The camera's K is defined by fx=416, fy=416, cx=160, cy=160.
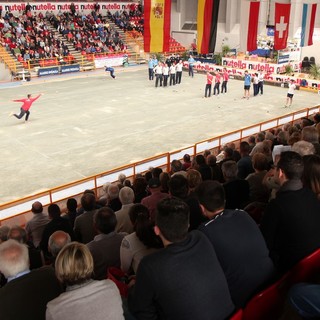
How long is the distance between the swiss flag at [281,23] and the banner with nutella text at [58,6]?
A: 23.6 meters

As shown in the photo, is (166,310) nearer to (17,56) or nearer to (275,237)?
(275,237)

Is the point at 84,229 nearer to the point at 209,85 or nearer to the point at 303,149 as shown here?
the point at 303,149

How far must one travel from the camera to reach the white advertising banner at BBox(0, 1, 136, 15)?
34372 mm

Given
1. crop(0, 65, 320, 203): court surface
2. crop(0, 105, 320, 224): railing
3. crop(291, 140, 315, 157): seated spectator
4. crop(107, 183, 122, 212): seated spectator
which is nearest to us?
crop(291, 140, 315, 157): seated spectator

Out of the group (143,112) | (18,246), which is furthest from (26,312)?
(143,112)

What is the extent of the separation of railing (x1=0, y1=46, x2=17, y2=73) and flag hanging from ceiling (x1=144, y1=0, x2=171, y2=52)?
59.8ft

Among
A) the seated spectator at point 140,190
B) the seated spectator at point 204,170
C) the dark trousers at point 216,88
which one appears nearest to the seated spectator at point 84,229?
the seated spectator at point 140,190

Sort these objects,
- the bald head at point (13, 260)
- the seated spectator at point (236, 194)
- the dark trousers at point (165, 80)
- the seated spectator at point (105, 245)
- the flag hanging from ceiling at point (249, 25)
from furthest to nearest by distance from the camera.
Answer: the dark trousers at point (165, 80)
the flag hanging from ceiling at point (249, 25)
the seated spectator at point (236, 194)
the seated spectator at point (105, 245)
the bald head at point (13, 260)

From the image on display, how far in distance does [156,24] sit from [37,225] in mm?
8867

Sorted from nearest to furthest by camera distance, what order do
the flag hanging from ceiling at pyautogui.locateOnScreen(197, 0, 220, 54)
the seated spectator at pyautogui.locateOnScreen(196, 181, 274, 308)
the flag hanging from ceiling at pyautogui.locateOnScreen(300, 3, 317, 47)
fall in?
the seated spectator at pyautogui.locateOnScreen(196, 181, 274, 308) → the flag hanging from ceiling at pyautogui.locateOnScreen(197, 0, 220, 54) → the flag hanging from ceiling at pyautogui.locateOnScreen(300, 3, 317, 47)

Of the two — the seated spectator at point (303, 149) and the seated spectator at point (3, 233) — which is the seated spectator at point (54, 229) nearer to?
the seated spectator at point (3, 233)

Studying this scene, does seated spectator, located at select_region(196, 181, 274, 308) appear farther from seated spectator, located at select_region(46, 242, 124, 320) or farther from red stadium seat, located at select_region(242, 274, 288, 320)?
seated spectator, located at select_region(46, 242, 124, 320)

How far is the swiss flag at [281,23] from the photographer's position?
19.4 metres

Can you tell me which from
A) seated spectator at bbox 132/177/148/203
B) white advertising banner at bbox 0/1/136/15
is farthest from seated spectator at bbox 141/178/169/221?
white advertising banner at bbox 0/1/136/15
